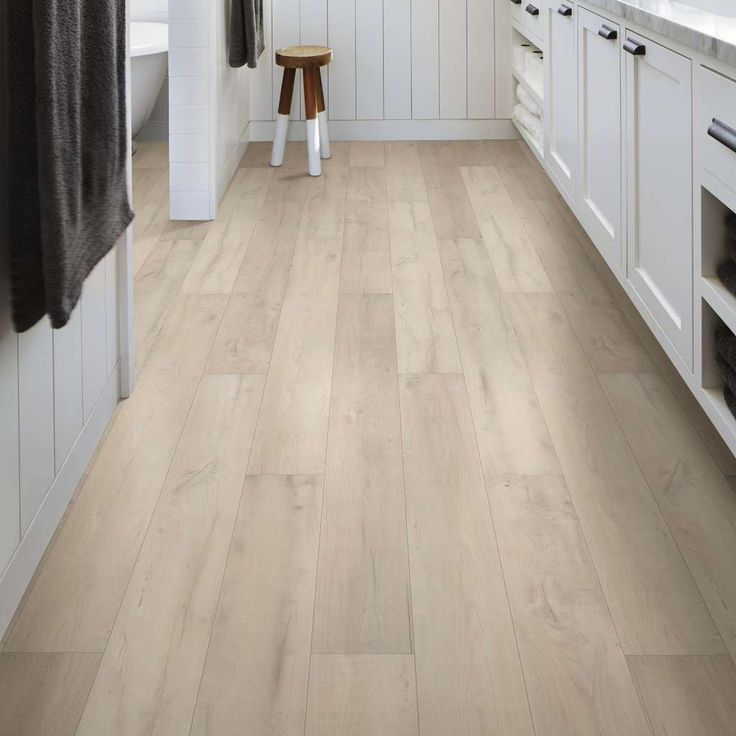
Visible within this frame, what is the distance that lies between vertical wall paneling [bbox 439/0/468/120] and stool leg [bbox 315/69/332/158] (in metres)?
0.72

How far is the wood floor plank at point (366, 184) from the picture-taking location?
4023 mm

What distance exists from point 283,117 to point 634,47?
7.94 feet

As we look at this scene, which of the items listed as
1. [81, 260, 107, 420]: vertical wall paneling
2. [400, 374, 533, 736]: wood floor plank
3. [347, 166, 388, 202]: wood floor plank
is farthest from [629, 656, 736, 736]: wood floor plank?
[347, 166, 388, 202]: wood floor plank

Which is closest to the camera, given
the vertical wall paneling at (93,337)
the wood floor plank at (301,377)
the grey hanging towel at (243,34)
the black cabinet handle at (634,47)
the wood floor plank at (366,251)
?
the vertical wall paneling at (93,337)

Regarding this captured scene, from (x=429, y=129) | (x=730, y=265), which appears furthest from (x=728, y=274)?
(x=429, y=129)

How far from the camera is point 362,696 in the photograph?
1348 millimetres

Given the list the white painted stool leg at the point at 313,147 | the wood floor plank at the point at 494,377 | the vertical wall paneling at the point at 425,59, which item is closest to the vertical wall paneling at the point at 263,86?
the vertical wall paneling at the point at 425,59

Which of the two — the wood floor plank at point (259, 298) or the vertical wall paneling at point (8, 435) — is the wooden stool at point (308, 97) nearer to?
the wood floor plank at point (259, 298)

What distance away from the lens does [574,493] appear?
187cm

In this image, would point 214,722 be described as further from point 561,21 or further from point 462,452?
point 561,21

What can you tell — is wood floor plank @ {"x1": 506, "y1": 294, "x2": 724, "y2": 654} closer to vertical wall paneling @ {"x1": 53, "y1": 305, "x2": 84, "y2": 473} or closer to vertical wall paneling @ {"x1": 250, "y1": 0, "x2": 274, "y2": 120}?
vertical wall paneling @ {"x1": 53, "y1": 305, "x2": 84, "y2": 473}

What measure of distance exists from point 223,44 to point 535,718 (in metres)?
3.25

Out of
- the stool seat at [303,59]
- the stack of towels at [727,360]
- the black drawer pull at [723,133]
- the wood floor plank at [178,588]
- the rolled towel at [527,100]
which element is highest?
the stool seat at [303,59]

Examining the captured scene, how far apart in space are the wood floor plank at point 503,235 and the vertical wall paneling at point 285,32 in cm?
104
